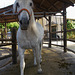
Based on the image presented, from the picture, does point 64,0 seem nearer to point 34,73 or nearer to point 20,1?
point 20,1

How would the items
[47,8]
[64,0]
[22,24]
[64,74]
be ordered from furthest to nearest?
[47,8]
[64,0]
[64,74]
[22,24]

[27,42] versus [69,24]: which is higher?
[69,24]

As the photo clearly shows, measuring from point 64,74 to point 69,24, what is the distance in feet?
56.1

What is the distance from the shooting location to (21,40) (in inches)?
57.9

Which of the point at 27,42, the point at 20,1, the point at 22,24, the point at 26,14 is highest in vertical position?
the point at 20,1

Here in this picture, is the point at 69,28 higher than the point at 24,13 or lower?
higher

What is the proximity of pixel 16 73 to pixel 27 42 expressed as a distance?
3.19ft

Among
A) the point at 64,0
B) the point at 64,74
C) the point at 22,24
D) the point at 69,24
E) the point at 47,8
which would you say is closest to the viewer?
the point at 22,24

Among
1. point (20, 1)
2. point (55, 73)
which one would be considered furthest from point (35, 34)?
point (55, 73)

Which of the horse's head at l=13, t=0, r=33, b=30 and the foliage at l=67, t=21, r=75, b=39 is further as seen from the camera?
the foliage at l=67, t=21, r=75, b=39

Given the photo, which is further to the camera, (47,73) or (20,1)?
(47,73)

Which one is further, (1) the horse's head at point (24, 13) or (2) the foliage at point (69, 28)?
(2) the foliage at point (69, 28)

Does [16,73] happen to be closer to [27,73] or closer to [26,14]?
[27,73]

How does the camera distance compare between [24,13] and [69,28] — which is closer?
[24,13]
